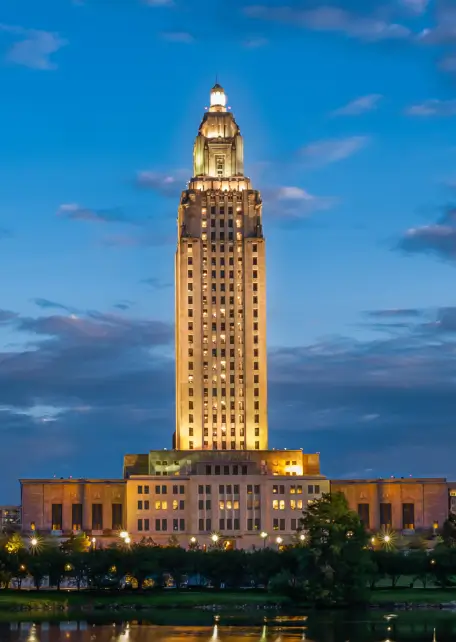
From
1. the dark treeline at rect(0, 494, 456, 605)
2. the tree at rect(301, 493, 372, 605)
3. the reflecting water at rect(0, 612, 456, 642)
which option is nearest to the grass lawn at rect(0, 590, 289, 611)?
the dark treeline at rect(0, 494, 456, 605)

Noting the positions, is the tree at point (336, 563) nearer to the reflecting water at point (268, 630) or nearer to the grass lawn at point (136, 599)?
the reflecting water at point (268, 630)

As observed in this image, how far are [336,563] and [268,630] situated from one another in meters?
23.4

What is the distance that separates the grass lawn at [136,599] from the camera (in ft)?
606

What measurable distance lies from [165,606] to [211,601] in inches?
237

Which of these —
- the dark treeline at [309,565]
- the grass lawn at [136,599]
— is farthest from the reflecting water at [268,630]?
the grass lawn at [136,599]

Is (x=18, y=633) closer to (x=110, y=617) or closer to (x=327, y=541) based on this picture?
(x=110, y=617)

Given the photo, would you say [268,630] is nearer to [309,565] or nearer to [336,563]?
[336,563]

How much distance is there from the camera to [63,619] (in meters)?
171

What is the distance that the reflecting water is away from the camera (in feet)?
490

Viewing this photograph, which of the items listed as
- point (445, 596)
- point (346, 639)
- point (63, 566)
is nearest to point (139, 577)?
point (63, 566)

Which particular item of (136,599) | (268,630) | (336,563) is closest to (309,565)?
(336,563)

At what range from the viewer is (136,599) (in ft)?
619

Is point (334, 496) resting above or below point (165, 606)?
above

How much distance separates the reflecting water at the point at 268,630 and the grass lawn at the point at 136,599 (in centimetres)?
1420
